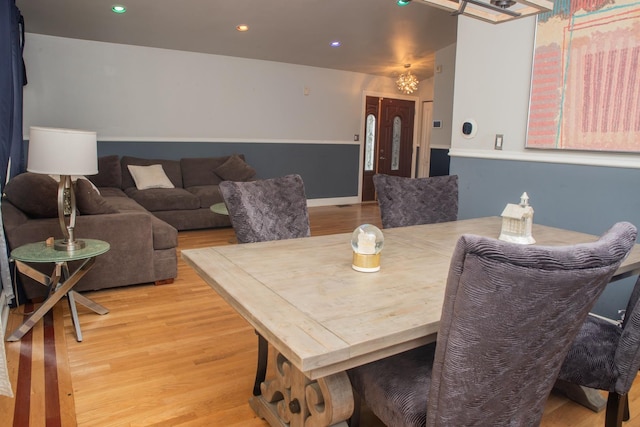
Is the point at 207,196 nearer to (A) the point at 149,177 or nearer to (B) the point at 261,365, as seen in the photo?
(A) the point at 149,177

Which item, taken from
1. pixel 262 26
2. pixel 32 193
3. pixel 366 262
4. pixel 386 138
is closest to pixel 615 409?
pixel 366 262

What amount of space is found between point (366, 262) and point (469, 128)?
7.43 ft

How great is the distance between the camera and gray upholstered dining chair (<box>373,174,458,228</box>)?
248 centimetres

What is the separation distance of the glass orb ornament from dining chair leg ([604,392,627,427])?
0.93 m

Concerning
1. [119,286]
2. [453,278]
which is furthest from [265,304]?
[119,286]

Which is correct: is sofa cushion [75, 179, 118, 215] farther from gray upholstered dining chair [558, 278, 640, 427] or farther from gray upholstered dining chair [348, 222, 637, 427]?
gray upholstered dining chair [558, 278, 640, 427]

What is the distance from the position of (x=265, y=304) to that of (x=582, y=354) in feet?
3.76

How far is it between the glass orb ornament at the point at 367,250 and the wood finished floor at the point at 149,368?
0.79 metres

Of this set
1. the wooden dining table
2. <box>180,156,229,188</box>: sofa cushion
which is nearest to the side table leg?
the wooden dining table

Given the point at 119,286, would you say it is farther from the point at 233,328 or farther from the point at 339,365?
the point at 339,365

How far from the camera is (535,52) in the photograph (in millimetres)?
2844

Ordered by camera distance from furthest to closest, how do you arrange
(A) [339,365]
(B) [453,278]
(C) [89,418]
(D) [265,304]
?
(C) [89,418], (D) [265,304], (A) [339,365], (B) [453,278]

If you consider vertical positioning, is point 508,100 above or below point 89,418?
above

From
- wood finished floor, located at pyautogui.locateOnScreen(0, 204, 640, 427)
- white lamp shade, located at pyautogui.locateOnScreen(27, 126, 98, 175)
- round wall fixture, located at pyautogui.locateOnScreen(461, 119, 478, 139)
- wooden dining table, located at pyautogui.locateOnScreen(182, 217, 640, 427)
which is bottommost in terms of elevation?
wood finished floor, located at pyautogui.locateOnScreen(0, 204, 640, 427)
